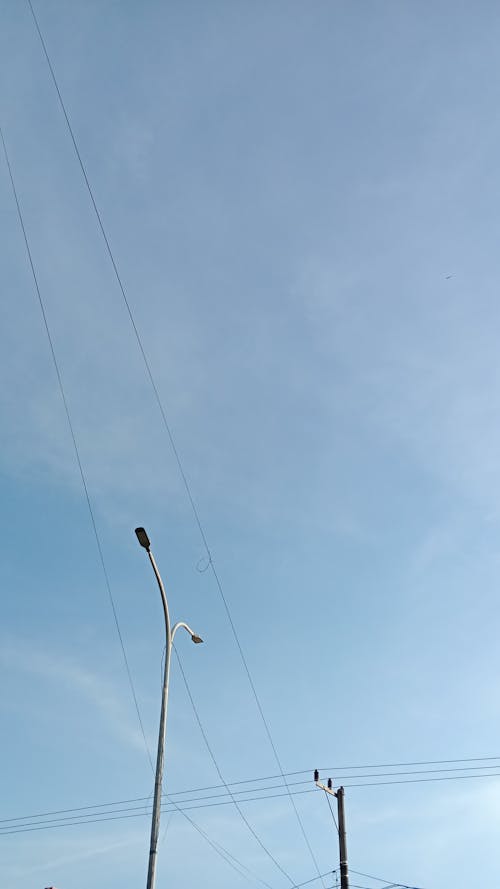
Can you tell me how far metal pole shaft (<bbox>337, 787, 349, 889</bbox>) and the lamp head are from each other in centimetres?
1655

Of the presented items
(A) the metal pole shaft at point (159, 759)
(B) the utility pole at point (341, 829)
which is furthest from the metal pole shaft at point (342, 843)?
(A) the metal pole shaft at point (159, 759)

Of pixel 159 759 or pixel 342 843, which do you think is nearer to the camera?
pixel 159 759

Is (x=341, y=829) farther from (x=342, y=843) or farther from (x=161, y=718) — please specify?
(x=161, y=718)

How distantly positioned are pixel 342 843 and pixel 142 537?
16980 millimetres

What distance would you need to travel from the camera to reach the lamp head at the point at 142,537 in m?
17.8

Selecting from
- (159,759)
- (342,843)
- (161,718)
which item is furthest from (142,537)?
(342,843)

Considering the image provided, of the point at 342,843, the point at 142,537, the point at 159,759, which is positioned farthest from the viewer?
the point at 342,843

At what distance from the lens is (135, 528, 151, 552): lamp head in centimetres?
1780

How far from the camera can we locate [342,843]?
87.7 feet

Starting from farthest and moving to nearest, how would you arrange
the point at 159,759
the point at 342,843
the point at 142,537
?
1. the point at 342,843
2. the point at 142,537
3. the point at 159,759

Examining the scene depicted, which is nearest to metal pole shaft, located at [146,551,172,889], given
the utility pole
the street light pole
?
the street light pole

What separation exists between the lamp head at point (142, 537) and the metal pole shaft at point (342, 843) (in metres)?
16.5

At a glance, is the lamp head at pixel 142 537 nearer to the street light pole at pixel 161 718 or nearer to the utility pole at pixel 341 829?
the street light pole at pixel 161 718

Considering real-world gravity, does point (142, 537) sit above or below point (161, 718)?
above
